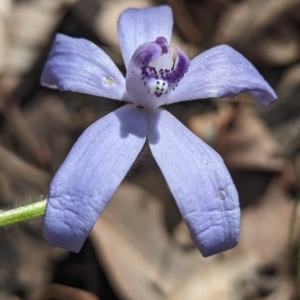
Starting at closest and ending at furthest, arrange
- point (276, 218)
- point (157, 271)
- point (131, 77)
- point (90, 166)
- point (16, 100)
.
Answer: point (90, 166), point (131, 77), point (157, 271), point (276, 218), point (16, 100)

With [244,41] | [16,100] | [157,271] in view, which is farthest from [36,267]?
[244,41]

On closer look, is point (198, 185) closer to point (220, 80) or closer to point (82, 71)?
point (220, 80)

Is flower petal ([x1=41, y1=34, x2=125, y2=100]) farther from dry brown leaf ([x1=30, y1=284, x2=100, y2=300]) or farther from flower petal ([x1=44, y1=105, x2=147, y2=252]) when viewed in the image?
dry brown leaf ([x1=30, y1=284, x2=100, y2=300])

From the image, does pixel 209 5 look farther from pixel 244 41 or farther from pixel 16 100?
pixel 16 100

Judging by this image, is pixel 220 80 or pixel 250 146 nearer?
pixel 220 80

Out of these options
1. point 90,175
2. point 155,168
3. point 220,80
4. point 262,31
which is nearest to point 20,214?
point 90,175

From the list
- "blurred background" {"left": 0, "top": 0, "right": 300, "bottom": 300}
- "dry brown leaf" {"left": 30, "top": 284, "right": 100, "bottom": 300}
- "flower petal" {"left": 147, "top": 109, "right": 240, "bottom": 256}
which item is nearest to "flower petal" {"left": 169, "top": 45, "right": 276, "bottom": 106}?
"flower petal" {"left": 147, "top": 109, "right": 240, "bottom": 256}
